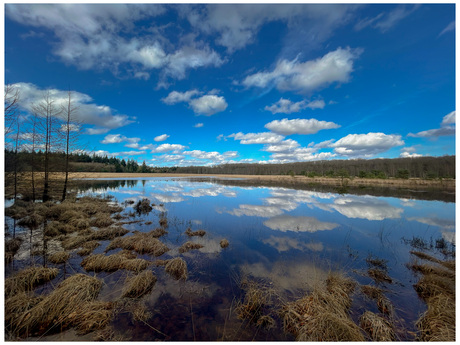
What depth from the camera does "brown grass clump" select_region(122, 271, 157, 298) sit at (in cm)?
485

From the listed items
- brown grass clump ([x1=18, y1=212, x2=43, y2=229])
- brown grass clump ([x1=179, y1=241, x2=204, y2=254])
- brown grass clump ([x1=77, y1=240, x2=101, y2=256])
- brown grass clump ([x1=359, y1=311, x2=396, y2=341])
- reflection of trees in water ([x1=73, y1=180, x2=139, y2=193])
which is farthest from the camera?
reflection of trees in water ([x1=73, y1=180, x2=139, y2=193])

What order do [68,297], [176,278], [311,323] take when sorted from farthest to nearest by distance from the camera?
[176,278] → [68,297] → [311,323]

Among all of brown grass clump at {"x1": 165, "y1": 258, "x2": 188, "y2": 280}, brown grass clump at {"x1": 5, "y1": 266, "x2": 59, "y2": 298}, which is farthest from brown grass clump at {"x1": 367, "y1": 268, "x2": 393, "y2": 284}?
brown grass clump at {"x1": 5, "y1": 266, "x2": 59, "y2": 298}

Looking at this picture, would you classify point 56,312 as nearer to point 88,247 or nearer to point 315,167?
point 88,247

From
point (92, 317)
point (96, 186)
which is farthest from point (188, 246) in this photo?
point (96, 186)

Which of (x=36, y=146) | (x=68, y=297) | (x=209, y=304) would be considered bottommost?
(x=209, y=304)

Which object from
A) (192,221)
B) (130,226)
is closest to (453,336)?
(192,221)

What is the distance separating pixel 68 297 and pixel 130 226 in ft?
23.1

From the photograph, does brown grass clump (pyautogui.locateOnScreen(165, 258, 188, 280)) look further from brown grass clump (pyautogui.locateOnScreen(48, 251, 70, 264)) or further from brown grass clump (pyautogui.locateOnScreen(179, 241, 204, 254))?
brown grass clump (pyautogui.locateOnScreen(48, 251, 70, 264))

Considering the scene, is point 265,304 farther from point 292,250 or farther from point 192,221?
point 192,221

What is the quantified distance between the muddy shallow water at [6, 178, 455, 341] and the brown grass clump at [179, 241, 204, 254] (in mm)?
226

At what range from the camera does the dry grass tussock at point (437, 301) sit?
3744 millimetres

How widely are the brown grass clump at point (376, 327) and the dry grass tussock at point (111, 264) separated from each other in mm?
6215

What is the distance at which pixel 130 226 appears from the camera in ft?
35.8
